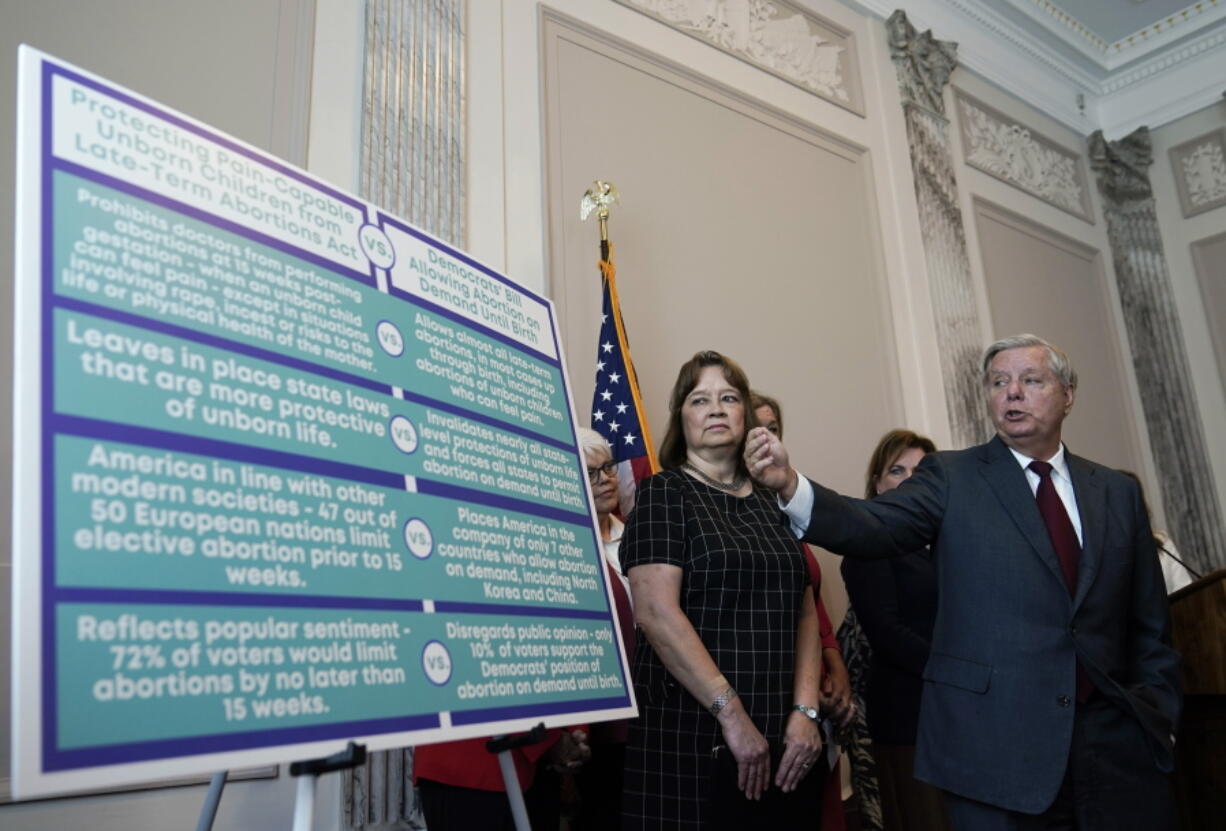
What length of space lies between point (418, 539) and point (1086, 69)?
7.51m

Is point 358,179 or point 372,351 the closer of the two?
point 372,351

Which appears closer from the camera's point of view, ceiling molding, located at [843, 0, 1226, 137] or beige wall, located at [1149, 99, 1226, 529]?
ceiling molding, located at [843, 0, 1226, 137]

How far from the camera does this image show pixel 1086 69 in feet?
24.0

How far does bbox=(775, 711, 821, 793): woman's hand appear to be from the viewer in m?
2.27

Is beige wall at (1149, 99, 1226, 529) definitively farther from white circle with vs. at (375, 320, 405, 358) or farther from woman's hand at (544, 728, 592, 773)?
white circle with vs. at (375, 320, 405, 358)

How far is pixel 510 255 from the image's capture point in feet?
12.0

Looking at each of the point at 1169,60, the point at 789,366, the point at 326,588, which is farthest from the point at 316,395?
the point at 1169,60

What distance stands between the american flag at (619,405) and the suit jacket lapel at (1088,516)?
1.37 metres

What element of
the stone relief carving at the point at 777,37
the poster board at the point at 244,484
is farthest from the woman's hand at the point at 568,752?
the stone relief carving at the point at 777,37

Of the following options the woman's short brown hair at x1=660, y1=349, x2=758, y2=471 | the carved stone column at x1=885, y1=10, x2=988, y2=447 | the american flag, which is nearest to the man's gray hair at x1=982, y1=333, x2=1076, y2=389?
the woman's short brown hair at x1=660, y1=349, x2=758, y2=471

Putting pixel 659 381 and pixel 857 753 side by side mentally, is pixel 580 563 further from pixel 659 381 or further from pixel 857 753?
pixel 659 381

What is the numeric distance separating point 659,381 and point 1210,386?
192 inches

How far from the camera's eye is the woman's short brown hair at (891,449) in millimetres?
3467

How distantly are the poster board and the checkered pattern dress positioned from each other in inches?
19.8
